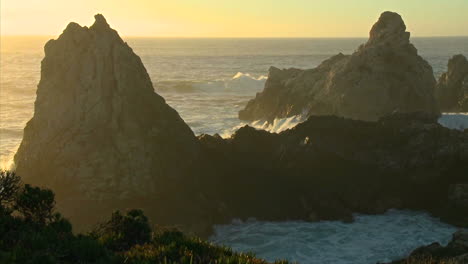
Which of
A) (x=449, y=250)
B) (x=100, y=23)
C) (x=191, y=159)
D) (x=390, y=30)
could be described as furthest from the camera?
(x=390, y=30)

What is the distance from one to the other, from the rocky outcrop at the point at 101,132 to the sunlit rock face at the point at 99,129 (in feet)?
0.16

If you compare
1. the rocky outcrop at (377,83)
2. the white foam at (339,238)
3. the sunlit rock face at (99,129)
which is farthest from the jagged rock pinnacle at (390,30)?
the sunlit rock face at (99,129)

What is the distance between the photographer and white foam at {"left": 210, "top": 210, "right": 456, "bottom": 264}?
24.8 m

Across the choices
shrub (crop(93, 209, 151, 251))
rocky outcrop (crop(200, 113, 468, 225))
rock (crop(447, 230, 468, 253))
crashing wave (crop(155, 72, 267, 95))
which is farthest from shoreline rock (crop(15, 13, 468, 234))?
crashing wave (crop(155, 72, 267, 95))

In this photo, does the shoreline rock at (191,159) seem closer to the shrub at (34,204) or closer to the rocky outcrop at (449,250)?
the rocky outcrop at (449,250)

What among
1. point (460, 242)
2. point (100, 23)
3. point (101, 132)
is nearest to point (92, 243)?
point (460, 242)

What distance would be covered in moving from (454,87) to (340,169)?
30.7 m

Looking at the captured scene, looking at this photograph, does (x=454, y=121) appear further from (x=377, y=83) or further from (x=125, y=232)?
(x=125, y=232)

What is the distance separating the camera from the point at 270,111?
5669 cm

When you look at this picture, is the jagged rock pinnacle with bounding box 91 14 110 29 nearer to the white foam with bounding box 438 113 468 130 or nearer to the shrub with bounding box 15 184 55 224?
the shrub with bounding box 15 184 55 224

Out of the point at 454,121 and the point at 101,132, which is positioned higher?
the point at 101,132

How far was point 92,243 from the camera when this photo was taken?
12344 mm

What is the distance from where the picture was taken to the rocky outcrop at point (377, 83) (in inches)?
1759

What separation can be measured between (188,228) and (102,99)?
9.08 metres
